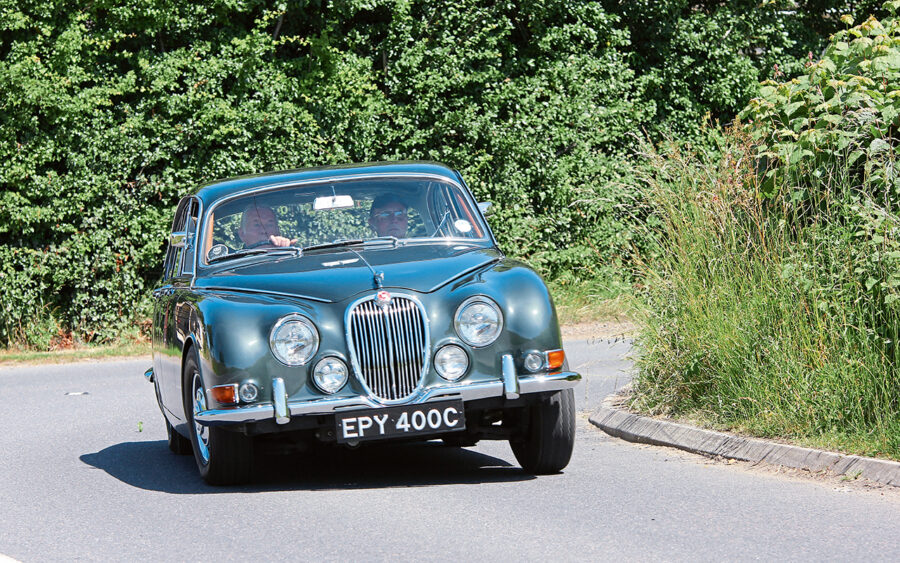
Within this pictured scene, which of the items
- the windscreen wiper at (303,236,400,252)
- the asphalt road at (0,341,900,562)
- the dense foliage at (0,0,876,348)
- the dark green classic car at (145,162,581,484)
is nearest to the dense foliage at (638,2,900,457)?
the asphalt road at (0,341,900,562)

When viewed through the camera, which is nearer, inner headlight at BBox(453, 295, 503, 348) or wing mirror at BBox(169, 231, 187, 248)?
inner headlight at BBox(453, 295, 503, 348)

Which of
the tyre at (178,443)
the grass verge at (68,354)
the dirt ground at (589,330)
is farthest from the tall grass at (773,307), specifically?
the grass verge at (68,354)

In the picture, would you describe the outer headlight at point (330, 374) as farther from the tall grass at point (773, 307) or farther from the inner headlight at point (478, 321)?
the tall grass at point (773, 307)

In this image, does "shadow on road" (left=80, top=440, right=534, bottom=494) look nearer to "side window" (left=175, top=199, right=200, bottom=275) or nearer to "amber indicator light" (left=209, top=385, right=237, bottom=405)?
"amber indicator light" (left=209, top=385, right=237, bottom=405)

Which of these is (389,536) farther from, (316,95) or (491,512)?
(316,95)

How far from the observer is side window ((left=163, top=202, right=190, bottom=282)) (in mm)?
9195

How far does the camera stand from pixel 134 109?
62.5ft

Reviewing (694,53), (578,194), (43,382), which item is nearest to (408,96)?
(578,194)

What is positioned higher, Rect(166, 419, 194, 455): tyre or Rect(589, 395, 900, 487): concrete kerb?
Rect(166, 419, 194, 455): tyre

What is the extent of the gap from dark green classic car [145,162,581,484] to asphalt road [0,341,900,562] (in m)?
0.34

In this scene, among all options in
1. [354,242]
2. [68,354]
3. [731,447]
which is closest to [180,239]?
[354,242]

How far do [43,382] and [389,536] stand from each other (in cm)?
961

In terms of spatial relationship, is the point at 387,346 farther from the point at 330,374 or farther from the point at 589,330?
the point at 589,330

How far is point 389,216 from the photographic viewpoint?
8.37m
